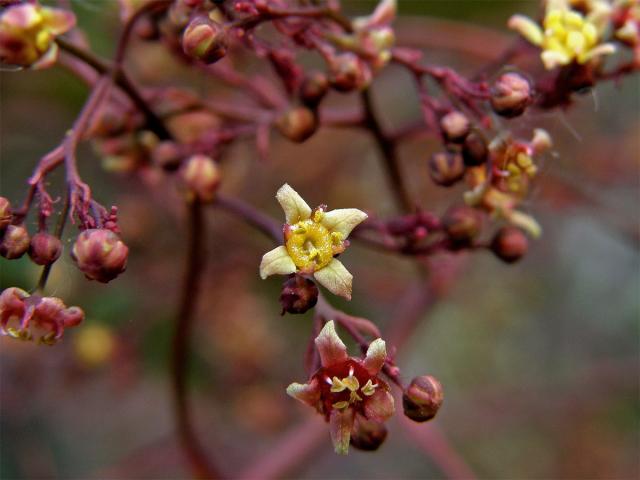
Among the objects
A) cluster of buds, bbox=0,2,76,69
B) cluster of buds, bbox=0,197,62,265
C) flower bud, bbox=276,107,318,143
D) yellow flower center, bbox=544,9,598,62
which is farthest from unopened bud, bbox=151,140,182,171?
yellow flower center, bbox=544,9,598,62

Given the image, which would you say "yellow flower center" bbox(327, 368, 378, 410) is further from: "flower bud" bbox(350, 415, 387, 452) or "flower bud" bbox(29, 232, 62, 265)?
"flower bud" bbox(29, 232, 62, 265)

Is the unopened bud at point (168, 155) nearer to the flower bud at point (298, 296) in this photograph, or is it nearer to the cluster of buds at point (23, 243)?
the cluster of buds at point (23, 243)

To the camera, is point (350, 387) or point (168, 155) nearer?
point (350, 387)

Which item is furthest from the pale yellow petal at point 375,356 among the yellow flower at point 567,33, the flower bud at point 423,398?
the yellow flower at point 567,33

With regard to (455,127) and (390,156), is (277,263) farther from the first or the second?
(390,156)

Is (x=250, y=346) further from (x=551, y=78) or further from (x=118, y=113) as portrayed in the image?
(x=551, y=78)

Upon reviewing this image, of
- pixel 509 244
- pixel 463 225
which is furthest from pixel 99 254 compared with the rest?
pixel 509 244
